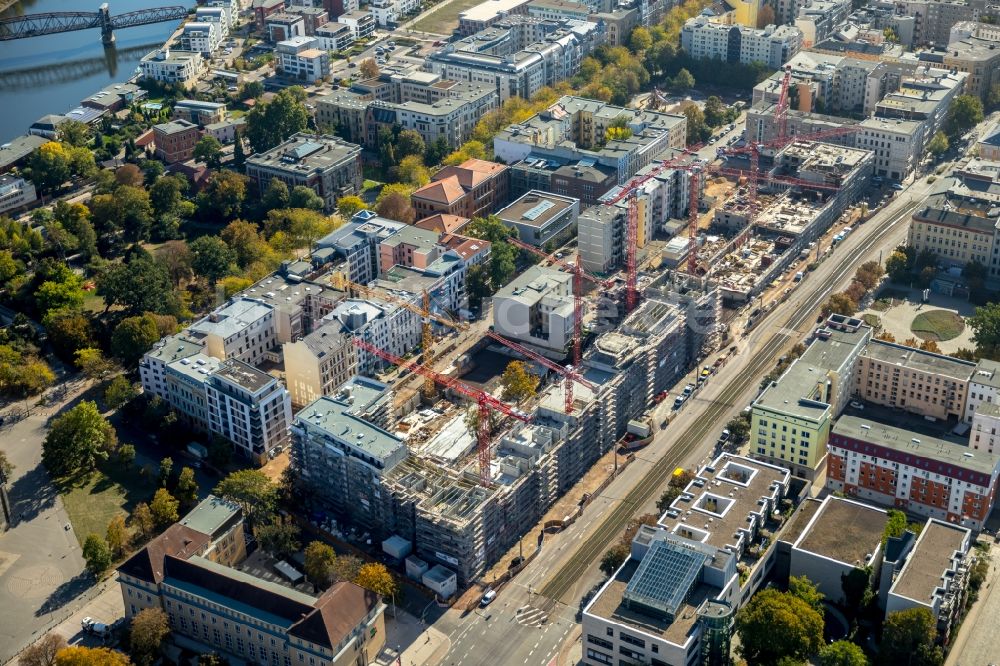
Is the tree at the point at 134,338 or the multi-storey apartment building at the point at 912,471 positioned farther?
the tree at the point at 134,338

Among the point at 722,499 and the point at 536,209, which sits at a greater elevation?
the point at 536,209

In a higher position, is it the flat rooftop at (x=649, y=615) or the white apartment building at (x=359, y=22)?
the white apartment building at (x=359, y=22)

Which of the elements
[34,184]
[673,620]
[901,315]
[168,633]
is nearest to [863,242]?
[901,315]

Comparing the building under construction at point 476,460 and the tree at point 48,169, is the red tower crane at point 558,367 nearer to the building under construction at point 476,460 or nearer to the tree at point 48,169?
the building under construction at point 476,460

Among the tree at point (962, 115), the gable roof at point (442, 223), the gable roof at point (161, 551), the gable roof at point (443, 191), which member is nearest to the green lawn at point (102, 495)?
the gable roof at point (161, 551)

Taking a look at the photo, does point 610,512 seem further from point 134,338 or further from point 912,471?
point 134,338

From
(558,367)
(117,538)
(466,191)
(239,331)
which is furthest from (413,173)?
(117,538)

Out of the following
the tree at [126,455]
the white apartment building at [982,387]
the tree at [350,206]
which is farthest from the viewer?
the tree at [350,206]

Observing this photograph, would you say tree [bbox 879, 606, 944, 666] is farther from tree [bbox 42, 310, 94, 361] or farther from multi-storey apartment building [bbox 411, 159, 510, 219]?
tree [bbox 42, 310, 94, 361]
